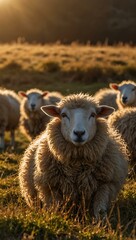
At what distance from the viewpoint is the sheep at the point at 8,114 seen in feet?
43.9

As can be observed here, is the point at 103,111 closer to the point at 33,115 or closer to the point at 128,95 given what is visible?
the point at 128,95

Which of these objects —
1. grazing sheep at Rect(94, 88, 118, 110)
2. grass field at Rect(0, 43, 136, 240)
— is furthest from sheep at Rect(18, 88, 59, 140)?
grazing sheep at Rect(94, 88, 118, 110)

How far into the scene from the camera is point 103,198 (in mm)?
5551

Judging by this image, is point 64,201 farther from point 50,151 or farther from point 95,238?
point 95,238

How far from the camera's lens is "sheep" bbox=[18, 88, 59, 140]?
12719 mm

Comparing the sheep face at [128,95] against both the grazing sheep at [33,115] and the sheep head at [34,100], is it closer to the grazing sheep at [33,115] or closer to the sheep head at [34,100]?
the grazing sheep at [33,115]

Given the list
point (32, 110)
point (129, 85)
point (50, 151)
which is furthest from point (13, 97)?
point (50, 151)

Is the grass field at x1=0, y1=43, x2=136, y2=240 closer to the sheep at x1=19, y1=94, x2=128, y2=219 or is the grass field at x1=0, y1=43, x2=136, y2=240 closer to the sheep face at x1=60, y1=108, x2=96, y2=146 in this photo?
the sheep at x1=19, y1=94, x2=128, y2=219

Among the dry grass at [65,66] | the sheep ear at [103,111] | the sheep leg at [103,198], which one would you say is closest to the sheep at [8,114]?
the dry grass at [65,66]

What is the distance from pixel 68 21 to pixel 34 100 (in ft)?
115

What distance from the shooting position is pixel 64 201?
18.3ft

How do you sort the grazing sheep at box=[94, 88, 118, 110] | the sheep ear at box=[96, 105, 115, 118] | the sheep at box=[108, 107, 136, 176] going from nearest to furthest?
the sheep ear at box=[96, 105, 115, 118] → the sheep at box=[108, 107, 136, 176] → the grazing sheep at box=[94, 88, 118, 110]

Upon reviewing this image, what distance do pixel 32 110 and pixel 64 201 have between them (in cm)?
721

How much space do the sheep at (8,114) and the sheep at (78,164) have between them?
7.27m
